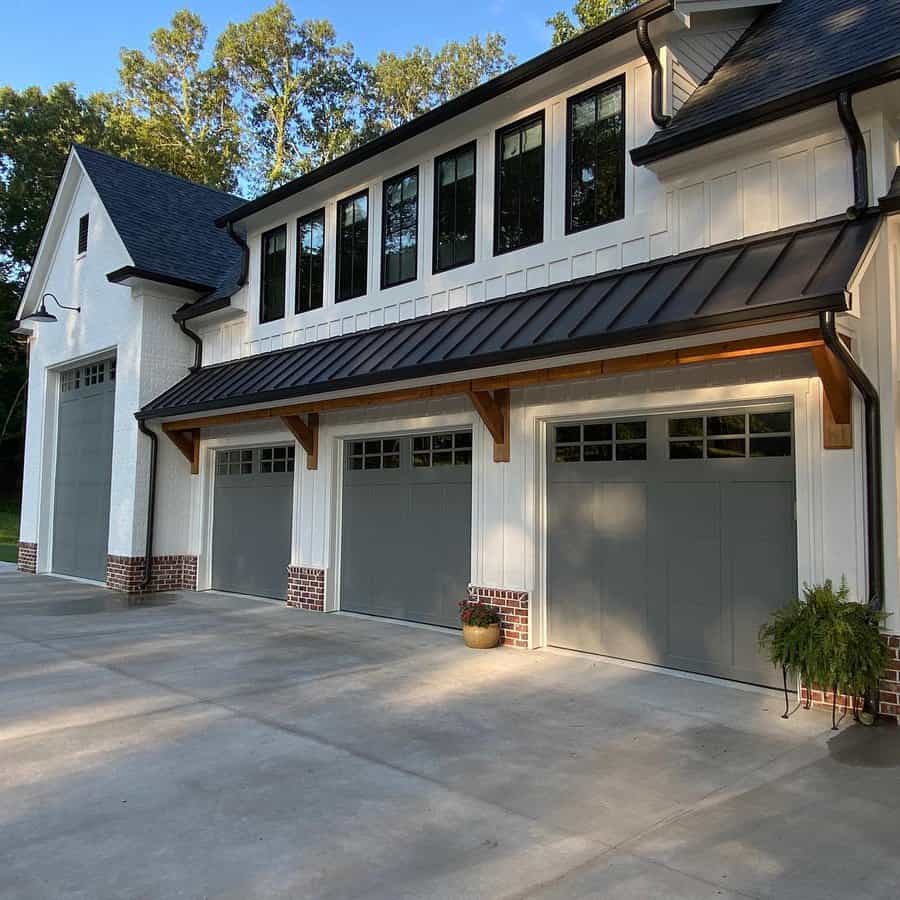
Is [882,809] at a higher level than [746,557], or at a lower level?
lower

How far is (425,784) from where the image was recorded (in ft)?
15.1

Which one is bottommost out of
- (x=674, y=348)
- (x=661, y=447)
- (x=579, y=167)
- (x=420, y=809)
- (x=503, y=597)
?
(x=420, y=809)

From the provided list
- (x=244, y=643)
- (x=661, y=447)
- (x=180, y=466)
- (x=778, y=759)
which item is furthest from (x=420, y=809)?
(x=180, y=466)

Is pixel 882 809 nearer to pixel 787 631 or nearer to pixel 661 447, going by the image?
pixel 787 631

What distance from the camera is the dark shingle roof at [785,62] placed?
21.3 feet

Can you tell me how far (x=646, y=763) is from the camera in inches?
196

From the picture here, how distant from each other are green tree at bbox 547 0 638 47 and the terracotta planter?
59.9 ft

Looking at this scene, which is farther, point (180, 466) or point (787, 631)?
point (180, 466)

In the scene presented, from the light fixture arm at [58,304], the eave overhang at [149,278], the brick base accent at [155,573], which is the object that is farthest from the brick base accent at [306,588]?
the light fixture arm at [58,304]

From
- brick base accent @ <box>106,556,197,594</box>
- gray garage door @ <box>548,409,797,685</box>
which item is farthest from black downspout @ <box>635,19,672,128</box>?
brick base accent @ <box>106,556,197,594</box>

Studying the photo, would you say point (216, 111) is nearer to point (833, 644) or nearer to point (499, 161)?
point (499, 161)

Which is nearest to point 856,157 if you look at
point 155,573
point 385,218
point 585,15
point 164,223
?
point 385,218

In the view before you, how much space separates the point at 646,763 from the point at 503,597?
12.3 feet

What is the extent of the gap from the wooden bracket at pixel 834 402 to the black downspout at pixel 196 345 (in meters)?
10.9
